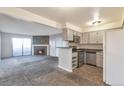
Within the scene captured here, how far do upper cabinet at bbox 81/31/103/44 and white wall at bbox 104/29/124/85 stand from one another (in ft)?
8.00

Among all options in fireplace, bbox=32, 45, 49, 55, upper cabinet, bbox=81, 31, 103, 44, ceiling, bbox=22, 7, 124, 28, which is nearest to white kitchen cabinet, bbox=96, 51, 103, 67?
upper cabinet, bbox=81, 31, 103, 44

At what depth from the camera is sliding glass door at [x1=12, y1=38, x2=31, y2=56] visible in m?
8.06

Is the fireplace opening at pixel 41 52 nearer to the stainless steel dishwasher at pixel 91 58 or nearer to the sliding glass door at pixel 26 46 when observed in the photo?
the sliding glass door at pixel 26 46

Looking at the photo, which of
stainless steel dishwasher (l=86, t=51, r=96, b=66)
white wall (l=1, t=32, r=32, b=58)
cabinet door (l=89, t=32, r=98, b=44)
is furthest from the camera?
white wall (l=1, t=32, r=32, b=58)

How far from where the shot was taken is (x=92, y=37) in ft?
16.8

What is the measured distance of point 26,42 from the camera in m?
8.93

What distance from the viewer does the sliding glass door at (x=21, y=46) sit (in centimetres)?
806

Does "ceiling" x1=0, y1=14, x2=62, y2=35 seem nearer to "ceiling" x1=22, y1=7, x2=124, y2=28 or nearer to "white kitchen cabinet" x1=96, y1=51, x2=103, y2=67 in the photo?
"ceiling" x1=22, y1=7, x2=124, y2=28

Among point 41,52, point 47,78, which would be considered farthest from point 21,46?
point 47,78

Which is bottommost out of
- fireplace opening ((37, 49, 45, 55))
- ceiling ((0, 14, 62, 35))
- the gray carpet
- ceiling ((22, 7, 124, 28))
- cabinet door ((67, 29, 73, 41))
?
the gray carpet
